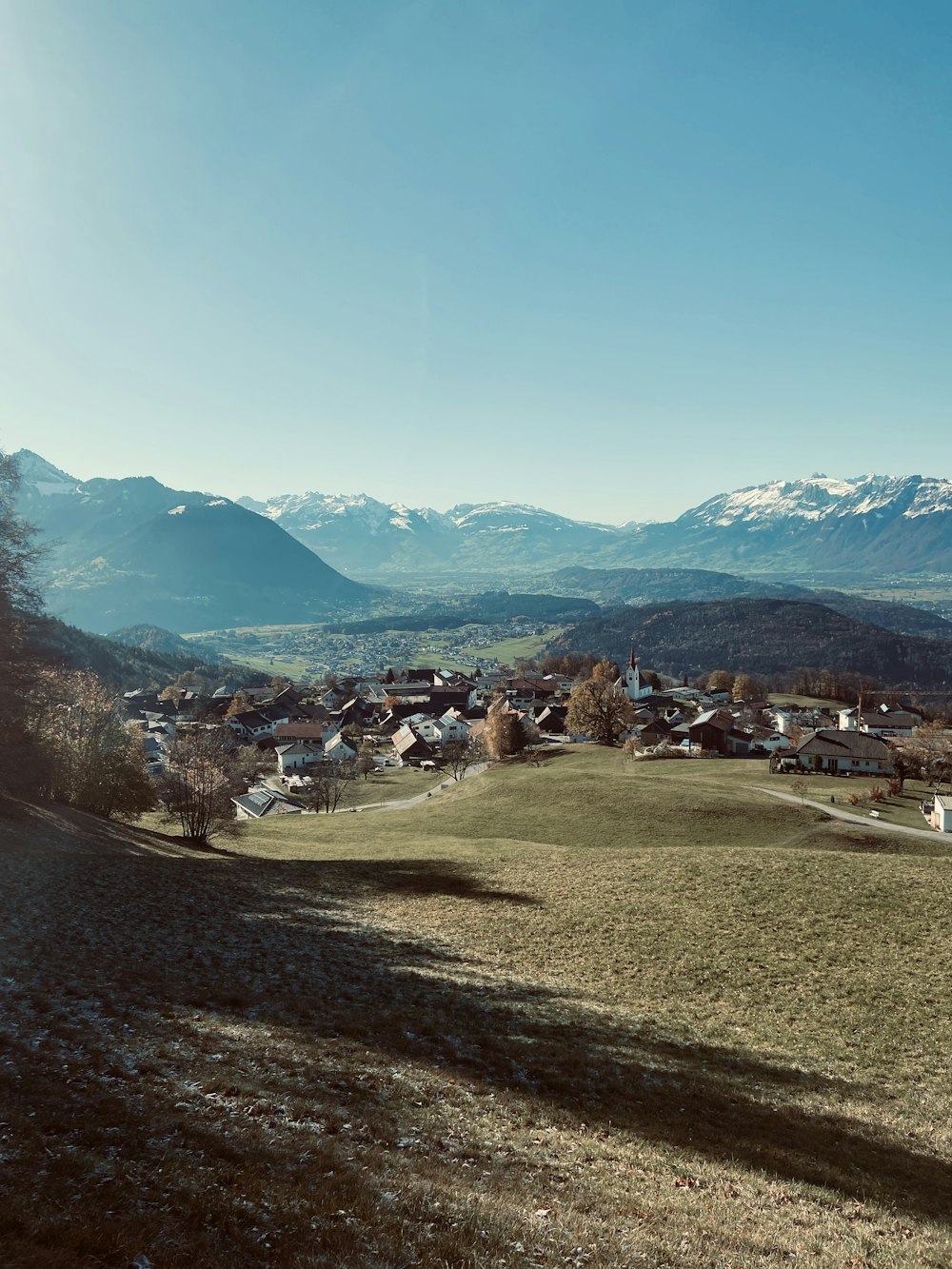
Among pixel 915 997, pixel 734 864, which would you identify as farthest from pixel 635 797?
pixel 915 997

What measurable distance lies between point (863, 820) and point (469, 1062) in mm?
53289

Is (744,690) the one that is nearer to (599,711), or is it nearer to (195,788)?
(599,711)

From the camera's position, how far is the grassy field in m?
8.76

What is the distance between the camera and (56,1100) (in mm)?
10180

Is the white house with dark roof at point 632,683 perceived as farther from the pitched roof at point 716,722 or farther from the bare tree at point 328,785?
the bare tree at point 328,785

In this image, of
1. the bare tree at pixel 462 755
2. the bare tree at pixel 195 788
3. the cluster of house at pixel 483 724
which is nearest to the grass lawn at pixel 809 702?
the cluster of house at pixel 483 724

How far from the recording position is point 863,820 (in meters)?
56.7

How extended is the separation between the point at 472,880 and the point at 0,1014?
79.6ft

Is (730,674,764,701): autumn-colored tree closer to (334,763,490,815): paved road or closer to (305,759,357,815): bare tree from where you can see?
(334,763,490,815): paved road

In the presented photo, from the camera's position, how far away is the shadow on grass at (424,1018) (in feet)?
44.4

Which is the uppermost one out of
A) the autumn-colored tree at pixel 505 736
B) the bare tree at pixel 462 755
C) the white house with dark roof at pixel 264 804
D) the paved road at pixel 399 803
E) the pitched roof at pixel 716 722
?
the pitched roof at pixel 716 722

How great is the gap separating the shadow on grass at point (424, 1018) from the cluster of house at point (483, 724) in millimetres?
52468

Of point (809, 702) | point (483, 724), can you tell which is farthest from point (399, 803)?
point (809, 702)

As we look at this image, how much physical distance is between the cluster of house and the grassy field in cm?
4349
